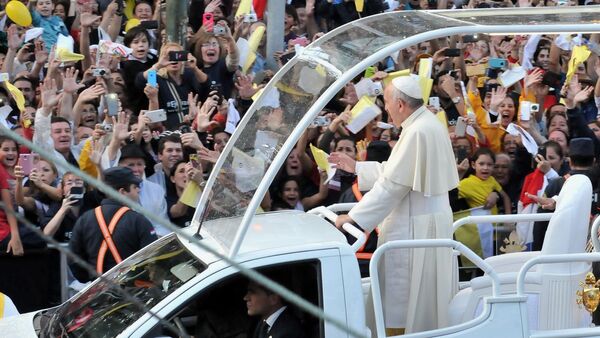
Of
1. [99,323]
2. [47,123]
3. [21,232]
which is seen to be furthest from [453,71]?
[99,323]

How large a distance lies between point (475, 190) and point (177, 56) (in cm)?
332

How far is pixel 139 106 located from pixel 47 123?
164 centimetres

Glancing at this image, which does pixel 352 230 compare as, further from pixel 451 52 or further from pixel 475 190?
pixel 451 52

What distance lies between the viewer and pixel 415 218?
6.18 meters

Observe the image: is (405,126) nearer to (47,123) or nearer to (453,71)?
(47,123)

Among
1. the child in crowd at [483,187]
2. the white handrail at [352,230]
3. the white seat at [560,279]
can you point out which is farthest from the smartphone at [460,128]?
the white seat at [560,279]

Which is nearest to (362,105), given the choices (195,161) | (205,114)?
(205,114)

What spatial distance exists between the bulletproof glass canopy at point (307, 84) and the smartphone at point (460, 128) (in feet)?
12.3

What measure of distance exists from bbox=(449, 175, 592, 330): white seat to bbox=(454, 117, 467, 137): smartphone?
4184 millimetres

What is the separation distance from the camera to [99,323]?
5.64 metres

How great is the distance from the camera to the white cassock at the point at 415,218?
6.04 m

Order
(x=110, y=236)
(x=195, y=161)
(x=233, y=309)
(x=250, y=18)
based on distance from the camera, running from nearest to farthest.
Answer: (x=233, y=309)
(x=110, y=236)
(x=195, y=161)
(x=250, y=18)

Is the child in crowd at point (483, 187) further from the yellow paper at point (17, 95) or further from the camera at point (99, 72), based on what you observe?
the yellow paper at point (17, 95)

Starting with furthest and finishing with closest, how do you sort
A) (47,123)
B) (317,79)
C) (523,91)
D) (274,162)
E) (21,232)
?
(523,91)
(47,123)
(21,232)
(317,79)
(274,162)
